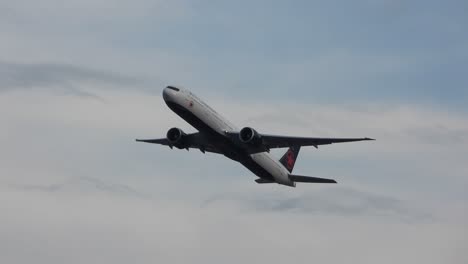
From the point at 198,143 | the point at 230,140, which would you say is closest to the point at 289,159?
the point at 198,143

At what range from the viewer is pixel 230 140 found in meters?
92.7

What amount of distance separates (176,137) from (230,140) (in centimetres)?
681

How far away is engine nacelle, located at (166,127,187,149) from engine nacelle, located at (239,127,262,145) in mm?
7385

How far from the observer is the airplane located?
89.1m

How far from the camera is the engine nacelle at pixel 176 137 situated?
96.9 meters

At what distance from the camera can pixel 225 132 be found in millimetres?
92375

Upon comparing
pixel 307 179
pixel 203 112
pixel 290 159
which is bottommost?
pixel 307 179

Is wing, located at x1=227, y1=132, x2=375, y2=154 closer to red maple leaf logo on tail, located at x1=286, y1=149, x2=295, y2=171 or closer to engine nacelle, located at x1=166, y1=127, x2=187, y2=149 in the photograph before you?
engine nacelle, located at x1=166, y1=127, x2=187, y2=149

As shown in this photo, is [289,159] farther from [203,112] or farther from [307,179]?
[203,112]

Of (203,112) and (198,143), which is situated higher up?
(203,112)

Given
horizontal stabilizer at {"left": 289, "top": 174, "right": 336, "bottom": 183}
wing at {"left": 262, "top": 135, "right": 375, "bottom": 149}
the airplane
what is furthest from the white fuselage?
horizontal stabilizer at {"left": 289, "top": 174, "right": 336, "bottom": 183}

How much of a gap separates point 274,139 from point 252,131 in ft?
8.03

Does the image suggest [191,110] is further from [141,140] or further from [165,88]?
[141,140]

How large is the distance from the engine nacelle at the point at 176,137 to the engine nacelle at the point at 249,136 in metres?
7.39
